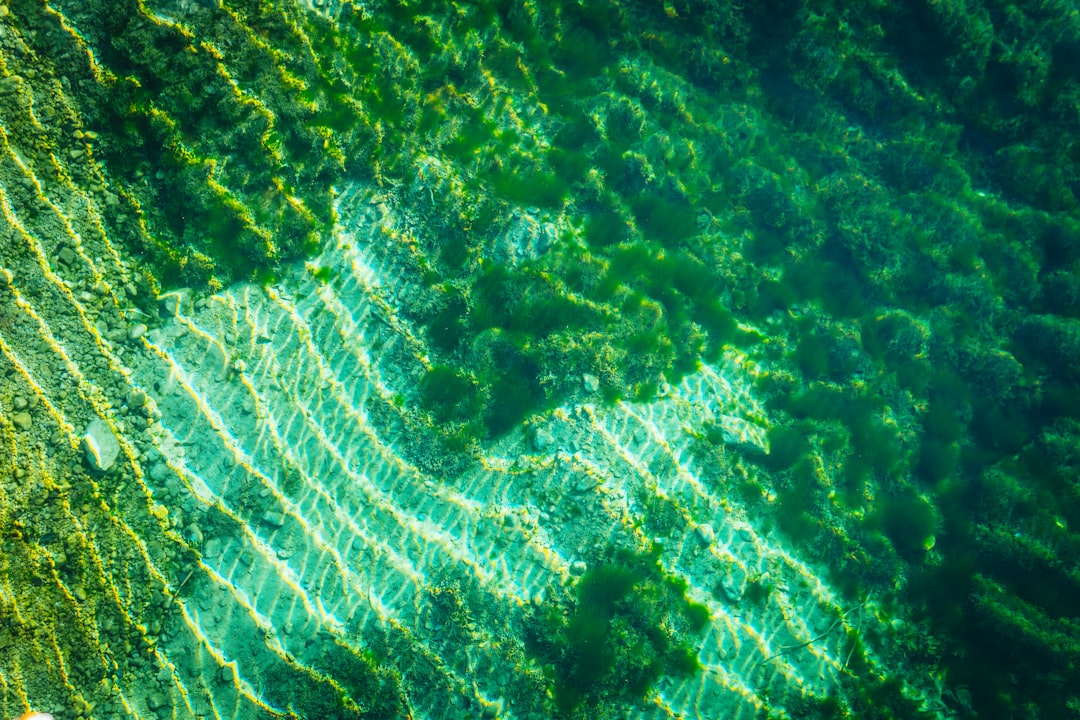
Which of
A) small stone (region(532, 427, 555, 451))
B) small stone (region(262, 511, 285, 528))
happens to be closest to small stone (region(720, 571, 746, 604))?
small stone (region(532, 427, 555, 451))

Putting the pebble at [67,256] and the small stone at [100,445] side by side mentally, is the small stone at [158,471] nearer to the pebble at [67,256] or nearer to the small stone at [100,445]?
the small stone at [100,445]

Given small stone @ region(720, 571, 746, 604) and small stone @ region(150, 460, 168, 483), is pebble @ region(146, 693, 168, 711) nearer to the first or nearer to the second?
small stone @ region(150, 460, 168, 483)

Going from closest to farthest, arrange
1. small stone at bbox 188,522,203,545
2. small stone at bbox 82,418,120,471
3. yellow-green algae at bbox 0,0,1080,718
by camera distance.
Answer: small stone at bbox 82,418,120,471, small stone at bbox 188,522,203,545, yellow-green algae at bbox 0,0,1080,718

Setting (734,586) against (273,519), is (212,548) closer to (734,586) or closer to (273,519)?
(273,519)

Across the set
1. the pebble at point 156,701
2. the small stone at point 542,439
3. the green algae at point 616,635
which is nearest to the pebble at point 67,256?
the pebble at point 156,701

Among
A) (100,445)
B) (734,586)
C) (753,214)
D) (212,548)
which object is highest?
(753,214)

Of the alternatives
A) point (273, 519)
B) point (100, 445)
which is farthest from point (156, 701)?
point (100, 445)
